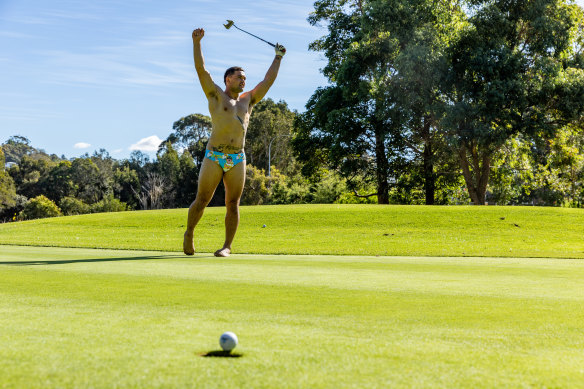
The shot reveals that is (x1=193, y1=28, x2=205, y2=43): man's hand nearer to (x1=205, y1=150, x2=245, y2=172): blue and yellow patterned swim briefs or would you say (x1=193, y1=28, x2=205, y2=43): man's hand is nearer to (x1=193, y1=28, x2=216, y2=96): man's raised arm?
(x1=193, y1=28, x2=216, y2=96): man's raised arm

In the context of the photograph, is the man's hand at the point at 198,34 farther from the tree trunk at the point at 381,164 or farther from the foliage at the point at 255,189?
the foliage at the point at 255,189

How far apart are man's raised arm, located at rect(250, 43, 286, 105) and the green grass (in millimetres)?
6426

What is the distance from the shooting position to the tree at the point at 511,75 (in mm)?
29797

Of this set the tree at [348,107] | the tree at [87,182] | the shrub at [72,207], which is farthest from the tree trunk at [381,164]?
the tree at [87,182]

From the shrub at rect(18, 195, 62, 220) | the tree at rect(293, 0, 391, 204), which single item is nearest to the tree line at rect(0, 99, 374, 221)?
the shrub at rect(18, 195, 62, 220)

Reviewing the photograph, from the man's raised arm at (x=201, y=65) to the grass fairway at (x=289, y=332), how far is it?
3683 mm

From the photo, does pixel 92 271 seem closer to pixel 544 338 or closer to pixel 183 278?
pixel 183 278

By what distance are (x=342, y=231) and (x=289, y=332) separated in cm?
1709

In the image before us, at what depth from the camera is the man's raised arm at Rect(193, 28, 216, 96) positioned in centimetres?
816

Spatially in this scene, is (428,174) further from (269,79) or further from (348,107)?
(269,79)

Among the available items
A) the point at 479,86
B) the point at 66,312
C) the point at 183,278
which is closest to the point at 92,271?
the point at 183,278

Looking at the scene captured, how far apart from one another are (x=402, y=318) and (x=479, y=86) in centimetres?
3023

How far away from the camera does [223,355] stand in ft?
7.68

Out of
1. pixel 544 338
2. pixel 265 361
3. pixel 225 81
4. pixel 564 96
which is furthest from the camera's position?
pixel 564 96
